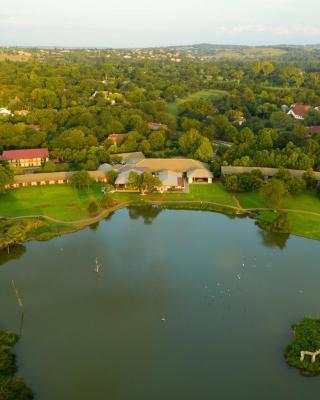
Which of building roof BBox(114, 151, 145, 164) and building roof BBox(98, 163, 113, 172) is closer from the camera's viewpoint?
building roof BBox(98, 163, 113, 172)

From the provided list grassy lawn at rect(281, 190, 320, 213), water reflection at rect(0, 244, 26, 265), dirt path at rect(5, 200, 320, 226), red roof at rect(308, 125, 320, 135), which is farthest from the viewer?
red roof at rect(308, 125, 320, 135)

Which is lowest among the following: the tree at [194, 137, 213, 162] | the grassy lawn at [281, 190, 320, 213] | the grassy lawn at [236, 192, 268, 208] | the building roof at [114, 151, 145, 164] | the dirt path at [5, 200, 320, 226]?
the dirt path at [5, 200, 320, 226]

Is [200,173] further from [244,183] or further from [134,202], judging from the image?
[134,202]

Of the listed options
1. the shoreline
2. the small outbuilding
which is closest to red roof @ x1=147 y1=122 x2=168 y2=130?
the small outbuilding

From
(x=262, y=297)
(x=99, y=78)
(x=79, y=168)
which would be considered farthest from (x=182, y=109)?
(x=262, y=297)

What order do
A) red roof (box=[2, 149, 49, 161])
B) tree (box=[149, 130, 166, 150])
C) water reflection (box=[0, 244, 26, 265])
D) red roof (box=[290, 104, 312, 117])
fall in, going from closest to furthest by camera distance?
water reflection (box=[0, 244, 26, 265]), red roof (box=[2, 149, 49, 161]), tree (box=[149, 130, 166, 150]), red roof (box=[290, 104, 312, 117])

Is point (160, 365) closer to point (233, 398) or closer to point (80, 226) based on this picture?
point (233, 398)

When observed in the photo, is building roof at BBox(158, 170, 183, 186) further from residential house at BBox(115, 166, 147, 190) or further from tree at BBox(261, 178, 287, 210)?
tree at BBox(261, 178, 287, 210)
